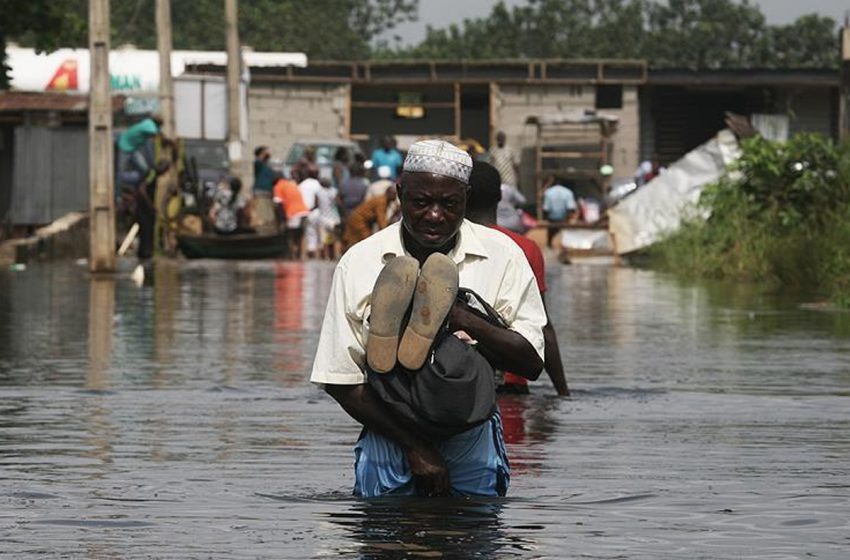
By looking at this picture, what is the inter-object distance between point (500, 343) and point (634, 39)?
9577cm

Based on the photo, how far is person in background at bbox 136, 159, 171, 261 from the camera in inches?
1412

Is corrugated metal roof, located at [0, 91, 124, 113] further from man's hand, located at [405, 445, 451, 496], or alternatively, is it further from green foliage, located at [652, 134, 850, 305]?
man's hand, located at [405, 445, 451, 496]

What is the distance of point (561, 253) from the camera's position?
3766 cm

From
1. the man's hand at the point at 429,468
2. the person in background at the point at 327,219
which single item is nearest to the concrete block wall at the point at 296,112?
Result: the person in background at the point at 327,219

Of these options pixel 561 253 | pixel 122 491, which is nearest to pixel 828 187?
pixel 561 253

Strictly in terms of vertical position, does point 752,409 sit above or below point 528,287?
below

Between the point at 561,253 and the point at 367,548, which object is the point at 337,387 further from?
the point at 561,253

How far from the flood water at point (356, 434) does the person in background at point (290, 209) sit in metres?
16.7

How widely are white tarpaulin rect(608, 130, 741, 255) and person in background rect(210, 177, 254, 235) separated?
6.00 m

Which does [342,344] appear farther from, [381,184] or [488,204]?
[381,184]

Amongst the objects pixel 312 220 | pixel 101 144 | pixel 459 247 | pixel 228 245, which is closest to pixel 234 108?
pixel 312 220

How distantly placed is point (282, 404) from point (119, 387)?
4.57ft

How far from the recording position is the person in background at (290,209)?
38188 millimetres

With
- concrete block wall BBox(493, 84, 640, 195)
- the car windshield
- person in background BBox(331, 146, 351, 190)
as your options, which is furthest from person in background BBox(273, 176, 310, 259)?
concrete block wall BBox(493, 84, 640, 195)
